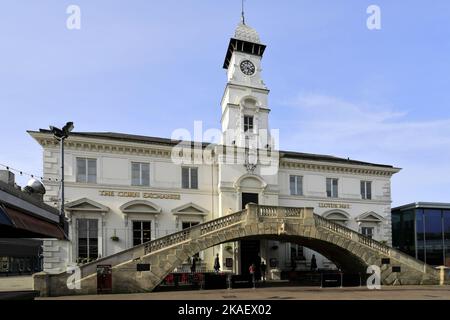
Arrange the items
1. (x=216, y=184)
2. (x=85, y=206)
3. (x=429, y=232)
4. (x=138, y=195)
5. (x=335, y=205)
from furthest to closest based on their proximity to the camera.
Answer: (x=429, y=232)
(x=335, y=205)
(x=216, y=184)
(x=138, y=195)
(x=85, y=206)

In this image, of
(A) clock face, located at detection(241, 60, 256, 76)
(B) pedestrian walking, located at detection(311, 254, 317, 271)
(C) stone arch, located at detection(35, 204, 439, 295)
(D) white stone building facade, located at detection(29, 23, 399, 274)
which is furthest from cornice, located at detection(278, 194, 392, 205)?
(A) clock face, located at detection(241, 60, 256, 76)

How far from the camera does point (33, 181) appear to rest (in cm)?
2016

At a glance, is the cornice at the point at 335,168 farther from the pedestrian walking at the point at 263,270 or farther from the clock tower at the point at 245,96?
the pedestrian walking at the point at 263,270

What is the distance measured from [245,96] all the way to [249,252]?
1270 cm

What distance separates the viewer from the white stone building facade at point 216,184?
87.6 ft

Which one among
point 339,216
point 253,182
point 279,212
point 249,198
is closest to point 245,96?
point 253,182

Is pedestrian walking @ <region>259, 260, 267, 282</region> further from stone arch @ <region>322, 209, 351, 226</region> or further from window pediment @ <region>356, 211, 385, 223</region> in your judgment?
window pediment @ <region>356, 211, 385, 223</region>

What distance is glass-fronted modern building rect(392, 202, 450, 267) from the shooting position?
37469mm

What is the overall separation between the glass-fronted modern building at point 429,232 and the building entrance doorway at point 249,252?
678 inches

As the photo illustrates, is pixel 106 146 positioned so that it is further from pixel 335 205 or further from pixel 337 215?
pixel 337 215

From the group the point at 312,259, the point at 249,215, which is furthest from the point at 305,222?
the point at 312,259

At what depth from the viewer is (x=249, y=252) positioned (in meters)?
30.3

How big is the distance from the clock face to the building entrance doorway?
1062cm

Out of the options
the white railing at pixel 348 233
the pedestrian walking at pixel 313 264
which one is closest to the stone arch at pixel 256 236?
the white railing at pixel 348 233
